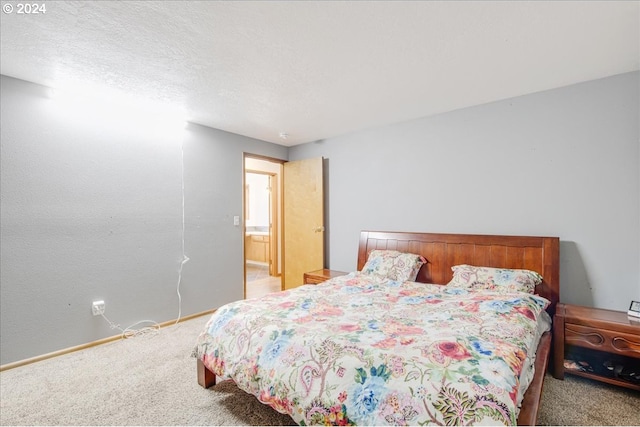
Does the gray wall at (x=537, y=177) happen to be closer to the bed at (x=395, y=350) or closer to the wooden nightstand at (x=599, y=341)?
the bed at (x=395, y=350)

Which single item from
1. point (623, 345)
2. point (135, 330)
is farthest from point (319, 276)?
point (623, 345)

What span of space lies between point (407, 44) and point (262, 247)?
582cm

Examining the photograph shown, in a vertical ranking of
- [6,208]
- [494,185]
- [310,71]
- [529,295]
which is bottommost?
[529,295]

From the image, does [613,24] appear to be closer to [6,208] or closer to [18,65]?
[18,65]

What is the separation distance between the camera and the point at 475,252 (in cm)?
296

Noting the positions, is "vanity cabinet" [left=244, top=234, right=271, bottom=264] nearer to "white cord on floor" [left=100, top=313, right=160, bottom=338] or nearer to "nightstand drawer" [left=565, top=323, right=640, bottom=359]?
"white cord on floor" [left=100, top=313, right=160, bottom=338]

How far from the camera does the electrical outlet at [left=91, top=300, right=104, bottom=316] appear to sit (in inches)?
110

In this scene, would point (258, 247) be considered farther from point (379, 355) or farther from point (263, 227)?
point (379, 355)

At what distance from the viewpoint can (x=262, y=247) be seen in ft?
23.3

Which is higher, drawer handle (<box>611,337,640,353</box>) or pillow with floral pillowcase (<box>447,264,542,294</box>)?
pillow with floral pillowcase (<box>447,264,542,294</box>)

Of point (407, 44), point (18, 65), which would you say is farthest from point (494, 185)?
point (18, 65)

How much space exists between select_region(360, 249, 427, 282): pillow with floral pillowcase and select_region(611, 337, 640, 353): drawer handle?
1501mm

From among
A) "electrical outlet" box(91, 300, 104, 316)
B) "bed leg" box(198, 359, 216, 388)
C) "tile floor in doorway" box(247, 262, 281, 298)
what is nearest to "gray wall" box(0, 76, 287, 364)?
"electrical outlet" box(91, 300, 104, 316)

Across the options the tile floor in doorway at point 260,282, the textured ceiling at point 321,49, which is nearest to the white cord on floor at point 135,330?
the tile floor in doorway at point 260,282
